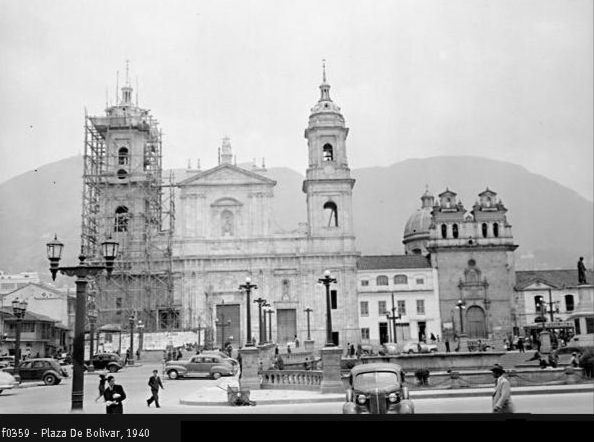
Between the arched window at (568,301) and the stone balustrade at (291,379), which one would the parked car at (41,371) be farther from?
the arched window at (568,301)

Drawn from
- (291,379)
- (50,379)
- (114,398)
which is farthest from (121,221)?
(114,398)

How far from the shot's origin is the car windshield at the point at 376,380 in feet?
31.1

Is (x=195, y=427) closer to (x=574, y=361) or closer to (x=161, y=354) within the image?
(x=574, y=361)

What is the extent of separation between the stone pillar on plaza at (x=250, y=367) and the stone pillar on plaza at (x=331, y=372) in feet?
8.99

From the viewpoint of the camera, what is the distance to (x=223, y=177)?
160 feet

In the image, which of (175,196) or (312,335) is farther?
(175,196)

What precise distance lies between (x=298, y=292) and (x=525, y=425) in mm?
43671

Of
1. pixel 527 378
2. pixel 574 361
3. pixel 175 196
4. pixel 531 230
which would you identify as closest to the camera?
pixel 531 230

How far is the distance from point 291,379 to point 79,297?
9.56 m

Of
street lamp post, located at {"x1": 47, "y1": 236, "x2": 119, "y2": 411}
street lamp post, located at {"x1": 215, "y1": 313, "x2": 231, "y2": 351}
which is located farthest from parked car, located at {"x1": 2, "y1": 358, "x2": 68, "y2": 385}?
street lamp post, located at {"x1": 215, "y1": 313, "x2": 231, "y2": 351}

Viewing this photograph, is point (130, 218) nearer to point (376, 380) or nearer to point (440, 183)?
point (440, 183)

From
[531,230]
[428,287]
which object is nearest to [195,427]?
[531,230]

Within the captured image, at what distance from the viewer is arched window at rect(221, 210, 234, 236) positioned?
4903cm

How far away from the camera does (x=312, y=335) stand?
47469 millimetres
